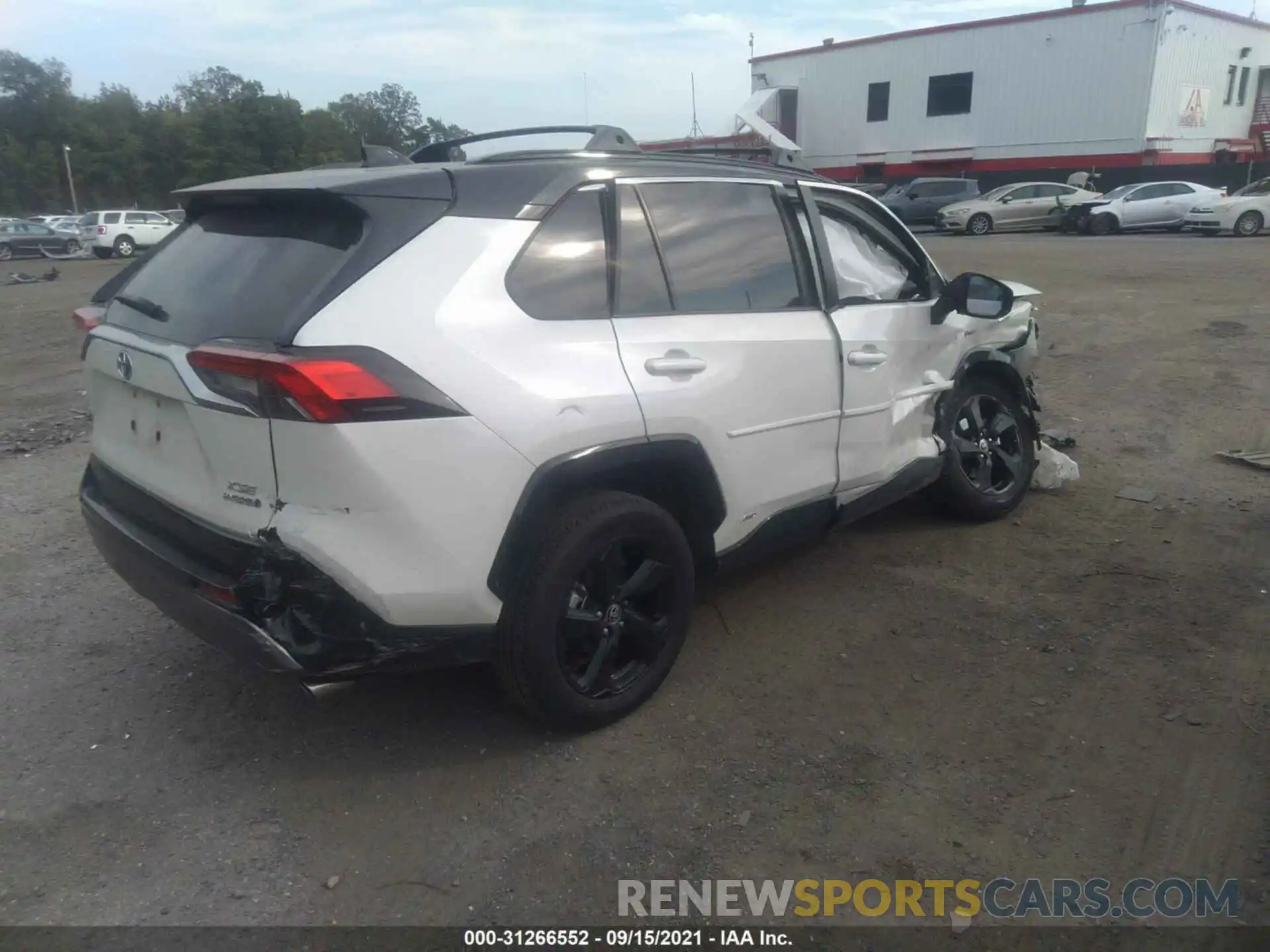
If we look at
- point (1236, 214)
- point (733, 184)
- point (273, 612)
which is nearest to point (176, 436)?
point (273, 612)

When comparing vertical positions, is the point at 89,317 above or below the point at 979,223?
above

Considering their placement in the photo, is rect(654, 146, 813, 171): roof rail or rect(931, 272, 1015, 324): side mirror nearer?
rect(654, 146, 813, 171): roof rail

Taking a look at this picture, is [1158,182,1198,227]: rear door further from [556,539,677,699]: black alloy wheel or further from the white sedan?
[556,539,677,699]: black alloy wheel

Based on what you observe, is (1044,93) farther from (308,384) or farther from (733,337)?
(308,384)

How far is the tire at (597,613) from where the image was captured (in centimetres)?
295

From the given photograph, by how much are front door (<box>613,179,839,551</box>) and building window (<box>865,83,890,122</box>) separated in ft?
117

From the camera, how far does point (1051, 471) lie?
5586 mm

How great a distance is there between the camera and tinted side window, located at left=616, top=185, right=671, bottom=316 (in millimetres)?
3248

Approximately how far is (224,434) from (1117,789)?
9.26 feet

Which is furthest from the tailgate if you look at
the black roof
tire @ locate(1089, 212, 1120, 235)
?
tire @ locate(1089, 212, 1120, 235)

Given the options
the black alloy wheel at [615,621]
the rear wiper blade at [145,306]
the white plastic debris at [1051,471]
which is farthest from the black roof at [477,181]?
the white plastic debris at [1051,471]

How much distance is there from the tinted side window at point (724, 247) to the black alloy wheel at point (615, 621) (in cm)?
92

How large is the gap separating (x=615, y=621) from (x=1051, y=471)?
11.3 ft

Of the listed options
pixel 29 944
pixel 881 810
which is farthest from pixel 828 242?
pixel 29 944
